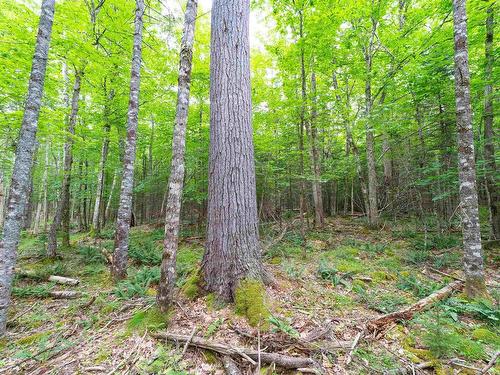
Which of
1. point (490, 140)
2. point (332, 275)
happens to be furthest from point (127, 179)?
point (490, 140)

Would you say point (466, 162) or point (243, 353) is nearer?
point (243, 353)

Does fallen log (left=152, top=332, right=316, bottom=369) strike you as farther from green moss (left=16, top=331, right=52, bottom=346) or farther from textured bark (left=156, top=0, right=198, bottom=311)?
green moss (left=16, top=331, right=52, bottom=346)

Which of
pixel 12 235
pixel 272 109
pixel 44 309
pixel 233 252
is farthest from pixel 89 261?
pixel 272 109

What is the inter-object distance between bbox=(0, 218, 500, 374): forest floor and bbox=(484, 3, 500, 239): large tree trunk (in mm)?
2186

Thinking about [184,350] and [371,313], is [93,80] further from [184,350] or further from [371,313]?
[371,313]

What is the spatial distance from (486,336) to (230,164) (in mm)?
4328

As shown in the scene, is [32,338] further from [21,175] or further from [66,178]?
[66,178]

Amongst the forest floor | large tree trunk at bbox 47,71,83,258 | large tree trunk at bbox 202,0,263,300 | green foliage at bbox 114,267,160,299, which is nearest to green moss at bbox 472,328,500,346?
the forest floor

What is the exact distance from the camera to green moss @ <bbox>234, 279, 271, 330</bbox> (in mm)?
3035

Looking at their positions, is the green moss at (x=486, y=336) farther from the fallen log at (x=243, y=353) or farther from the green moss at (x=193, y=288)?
the green moss at (x=193, y=288)

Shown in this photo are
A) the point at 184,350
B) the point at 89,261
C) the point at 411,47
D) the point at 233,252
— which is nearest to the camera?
the point at 184,350

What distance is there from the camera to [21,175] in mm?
3867

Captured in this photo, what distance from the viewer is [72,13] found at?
6922 millimetres

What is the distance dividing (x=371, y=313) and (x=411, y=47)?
9.63m
